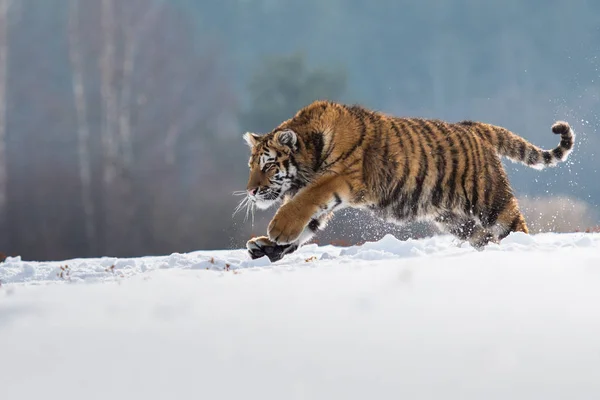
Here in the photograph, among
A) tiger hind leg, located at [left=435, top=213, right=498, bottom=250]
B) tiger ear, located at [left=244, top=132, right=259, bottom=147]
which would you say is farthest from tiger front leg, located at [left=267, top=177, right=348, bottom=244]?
tiger hind leg, located at [left=435, top=213, right=498, bottom=250]

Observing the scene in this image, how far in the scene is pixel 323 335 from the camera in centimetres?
228

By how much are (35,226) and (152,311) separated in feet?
37.9

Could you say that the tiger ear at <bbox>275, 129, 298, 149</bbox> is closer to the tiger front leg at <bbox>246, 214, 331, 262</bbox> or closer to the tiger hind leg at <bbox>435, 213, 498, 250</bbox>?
the tiger front leg at <bbox>246, 214, 331, 262</bbox>

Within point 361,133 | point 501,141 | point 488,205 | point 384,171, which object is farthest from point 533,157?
point 361,133

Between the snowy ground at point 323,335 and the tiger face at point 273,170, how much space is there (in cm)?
173

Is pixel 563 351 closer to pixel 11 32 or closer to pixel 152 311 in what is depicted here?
pixel 152 311

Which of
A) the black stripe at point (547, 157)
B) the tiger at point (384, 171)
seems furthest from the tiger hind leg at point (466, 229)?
the black stripe at point (547, 157)

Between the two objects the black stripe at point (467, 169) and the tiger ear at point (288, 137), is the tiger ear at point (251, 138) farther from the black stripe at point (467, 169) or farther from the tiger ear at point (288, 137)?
the black stripe at point (467, 169)

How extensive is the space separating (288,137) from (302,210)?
64cm

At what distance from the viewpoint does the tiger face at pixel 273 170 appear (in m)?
4.95

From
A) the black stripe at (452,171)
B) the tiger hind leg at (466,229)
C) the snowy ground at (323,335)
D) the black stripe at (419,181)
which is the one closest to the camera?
the snowy ground at (323,335)

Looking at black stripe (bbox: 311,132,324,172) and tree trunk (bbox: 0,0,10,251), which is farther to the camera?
tree trunk (bbox: 0,0,10,251)

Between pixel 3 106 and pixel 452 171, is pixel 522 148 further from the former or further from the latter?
pixel 3 106

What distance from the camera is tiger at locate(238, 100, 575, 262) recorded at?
4840 mm
